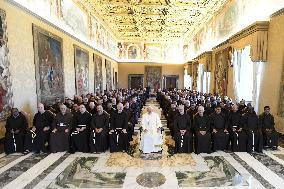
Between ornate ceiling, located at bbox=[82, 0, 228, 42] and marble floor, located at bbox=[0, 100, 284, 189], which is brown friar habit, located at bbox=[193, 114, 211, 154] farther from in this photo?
ornate ceiling, located at bbox=[82, 0, 228, 42]

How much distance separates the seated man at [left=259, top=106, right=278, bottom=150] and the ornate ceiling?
27.0ft

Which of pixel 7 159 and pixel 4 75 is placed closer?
pixel 7 159

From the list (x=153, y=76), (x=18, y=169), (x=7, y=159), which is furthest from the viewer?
(x=153, y=76)

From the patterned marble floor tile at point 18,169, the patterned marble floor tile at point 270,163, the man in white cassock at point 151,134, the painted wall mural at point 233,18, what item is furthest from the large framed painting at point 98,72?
the patterned marble floor tile at point 270,163

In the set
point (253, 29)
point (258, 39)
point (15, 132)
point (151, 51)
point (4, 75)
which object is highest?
point (151, 51)

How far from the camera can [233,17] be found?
1248cm

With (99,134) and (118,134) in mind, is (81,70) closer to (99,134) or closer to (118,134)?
(99,134)

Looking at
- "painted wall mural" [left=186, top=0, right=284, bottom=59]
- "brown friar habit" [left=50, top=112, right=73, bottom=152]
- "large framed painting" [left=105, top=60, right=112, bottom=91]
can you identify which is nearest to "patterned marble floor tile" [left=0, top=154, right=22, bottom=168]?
"brown friar habit" [left=50, top=112, right=73, bottom=152]

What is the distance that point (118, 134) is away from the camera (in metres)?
7.26

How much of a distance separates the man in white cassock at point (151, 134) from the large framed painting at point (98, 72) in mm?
10498

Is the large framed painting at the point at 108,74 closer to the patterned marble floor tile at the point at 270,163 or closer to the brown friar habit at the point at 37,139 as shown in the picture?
the brown friar habit at the point at 37,139

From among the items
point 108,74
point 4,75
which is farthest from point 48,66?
point 108,74

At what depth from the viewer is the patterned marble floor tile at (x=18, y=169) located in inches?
205

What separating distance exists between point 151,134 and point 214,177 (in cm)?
227
